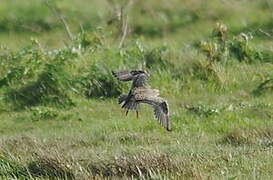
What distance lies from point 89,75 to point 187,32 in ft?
16.9

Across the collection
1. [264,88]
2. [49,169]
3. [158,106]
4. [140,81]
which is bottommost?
[49,169]

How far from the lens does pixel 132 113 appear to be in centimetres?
982

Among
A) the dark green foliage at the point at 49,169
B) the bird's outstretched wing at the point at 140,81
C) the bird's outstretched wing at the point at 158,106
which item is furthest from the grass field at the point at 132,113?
the bird's outstretched wing at the point at 140,81

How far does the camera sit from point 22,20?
15.7 meters

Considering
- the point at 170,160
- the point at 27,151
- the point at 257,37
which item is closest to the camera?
the point at 170,160

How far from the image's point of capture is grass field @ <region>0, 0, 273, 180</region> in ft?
23.3

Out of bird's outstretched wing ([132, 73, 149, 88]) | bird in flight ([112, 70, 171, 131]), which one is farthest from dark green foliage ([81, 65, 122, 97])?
bird's outstretched wing ([132, 73, 149, 88])

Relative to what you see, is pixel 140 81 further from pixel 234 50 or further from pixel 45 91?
pixel 234 50

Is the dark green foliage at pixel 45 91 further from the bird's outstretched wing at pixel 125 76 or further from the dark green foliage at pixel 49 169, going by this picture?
the dark green foliage at pixel 49 169

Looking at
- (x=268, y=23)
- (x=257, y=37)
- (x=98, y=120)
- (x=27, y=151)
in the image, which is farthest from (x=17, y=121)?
(x=268, y=23)

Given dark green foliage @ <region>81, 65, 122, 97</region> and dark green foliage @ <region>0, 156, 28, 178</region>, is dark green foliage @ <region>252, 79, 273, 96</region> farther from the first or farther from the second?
dark green foliage @ <region>0, 156, 28, 178</region>

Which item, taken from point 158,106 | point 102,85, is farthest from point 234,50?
point 158,106

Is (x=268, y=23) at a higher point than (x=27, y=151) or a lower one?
higher

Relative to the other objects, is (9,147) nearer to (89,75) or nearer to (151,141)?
(151,141)
